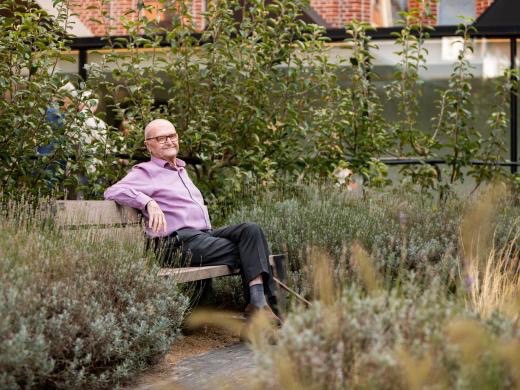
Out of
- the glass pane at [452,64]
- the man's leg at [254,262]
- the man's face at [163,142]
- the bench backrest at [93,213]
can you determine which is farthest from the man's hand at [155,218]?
the glass pane at [452,64]

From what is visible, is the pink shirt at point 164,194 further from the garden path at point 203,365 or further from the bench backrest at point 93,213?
the garden path at point 203,365

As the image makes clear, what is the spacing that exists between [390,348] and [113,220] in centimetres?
293

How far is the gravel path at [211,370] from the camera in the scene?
14.2 ft

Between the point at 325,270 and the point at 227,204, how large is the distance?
4477 mm

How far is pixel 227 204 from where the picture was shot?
8.27 metres

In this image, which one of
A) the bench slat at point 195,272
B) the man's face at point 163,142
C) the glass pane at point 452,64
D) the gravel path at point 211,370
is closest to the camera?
the gravel path at point 211,370

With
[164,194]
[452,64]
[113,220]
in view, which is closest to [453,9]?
[452,64]

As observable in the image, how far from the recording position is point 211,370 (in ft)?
15.6

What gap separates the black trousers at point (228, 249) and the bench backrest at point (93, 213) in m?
0.24

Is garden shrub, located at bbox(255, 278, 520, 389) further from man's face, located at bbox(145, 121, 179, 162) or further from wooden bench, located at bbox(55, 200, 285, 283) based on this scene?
man's face, located at bbox(145, 121, 179, 162)

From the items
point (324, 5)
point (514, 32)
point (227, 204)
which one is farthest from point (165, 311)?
point (324, 5)

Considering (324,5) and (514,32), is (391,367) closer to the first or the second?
(514,32)

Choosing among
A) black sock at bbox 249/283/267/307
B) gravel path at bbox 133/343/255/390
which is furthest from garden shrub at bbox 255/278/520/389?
black sock at bbox 249/283/267/307

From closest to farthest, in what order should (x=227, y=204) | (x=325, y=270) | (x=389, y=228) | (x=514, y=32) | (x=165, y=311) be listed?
(x=325, y=270) → (x=165, y=311) → (x=389, y=228) → (x=227, y=204) → (x=514, y=32)
